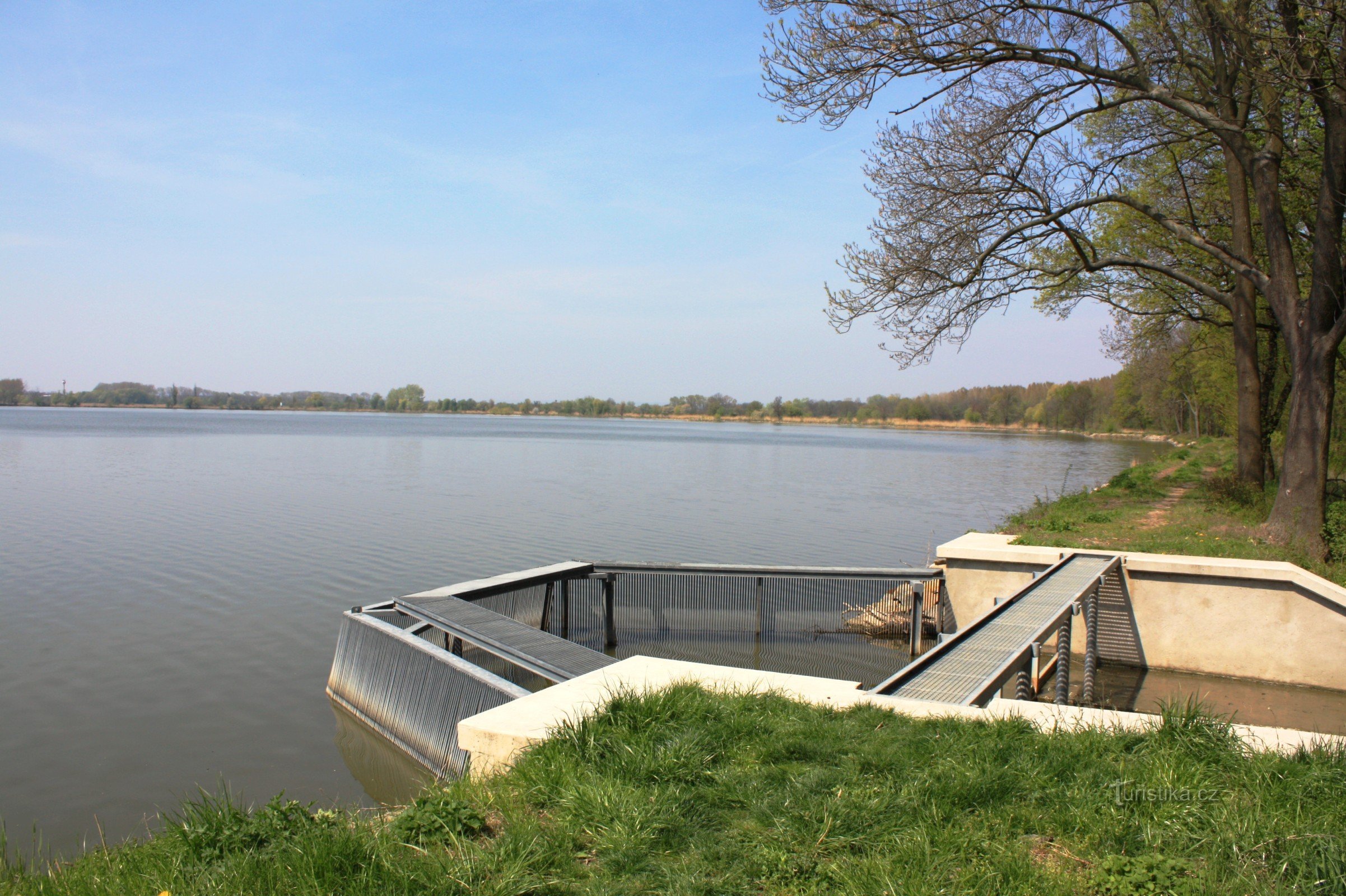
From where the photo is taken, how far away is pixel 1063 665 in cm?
687

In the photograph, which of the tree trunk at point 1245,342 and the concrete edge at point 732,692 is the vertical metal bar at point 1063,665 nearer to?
the concrete edge at point 732,692

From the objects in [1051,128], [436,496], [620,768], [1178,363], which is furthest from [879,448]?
[620,768]

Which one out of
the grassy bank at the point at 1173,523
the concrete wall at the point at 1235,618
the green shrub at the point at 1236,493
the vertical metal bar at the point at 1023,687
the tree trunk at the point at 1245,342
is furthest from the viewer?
the tree trunk at the point at 1245,342

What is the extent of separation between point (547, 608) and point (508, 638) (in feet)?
10.3

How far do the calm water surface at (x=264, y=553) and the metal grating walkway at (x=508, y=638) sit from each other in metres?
1.29

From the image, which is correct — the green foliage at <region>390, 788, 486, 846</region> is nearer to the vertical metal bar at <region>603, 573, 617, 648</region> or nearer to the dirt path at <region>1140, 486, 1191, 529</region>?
the vertical metal bar at <region>603, 573, 617, 648</region>

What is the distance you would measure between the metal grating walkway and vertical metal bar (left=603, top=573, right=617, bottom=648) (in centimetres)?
241

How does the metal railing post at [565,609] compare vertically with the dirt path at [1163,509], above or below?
below

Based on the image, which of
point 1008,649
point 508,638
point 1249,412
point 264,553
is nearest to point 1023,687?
point 1008,649

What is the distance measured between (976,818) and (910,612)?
834cm

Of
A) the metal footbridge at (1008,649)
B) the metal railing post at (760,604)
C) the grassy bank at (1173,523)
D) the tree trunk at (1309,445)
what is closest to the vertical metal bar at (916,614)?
the metal footbridge at (1008,649)

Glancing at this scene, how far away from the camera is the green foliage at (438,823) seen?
3.55 metres

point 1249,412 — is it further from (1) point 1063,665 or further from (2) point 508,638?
(2) point 508,638

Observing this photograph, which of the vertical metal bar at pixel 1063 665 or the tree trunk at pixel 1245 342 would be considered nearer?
the vertical metal bar at pixel 1063 665
